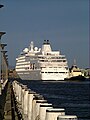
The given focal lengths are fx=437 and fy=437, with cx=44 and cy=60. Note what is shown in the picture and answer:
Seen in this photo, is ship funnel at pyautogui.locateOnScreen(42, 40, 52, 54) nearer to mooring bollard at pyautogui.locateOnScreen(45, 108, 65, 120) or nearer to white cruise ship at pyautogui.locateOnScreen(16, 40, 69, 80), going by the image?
white cruise ship at pyautogui.locateOnScreen(16, 40, 69, 80)

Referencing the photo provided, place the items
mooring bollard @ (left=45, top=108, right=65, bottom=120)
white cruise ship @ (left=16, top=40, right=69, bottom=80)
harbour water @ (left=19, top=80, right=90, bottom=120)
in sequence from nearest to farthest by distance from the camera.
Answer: mooring bollard @ (left=45, top=108, right=65, bottom=120)
harbour water @ (left=19, top=80, right=90, bottom=120)
white cruise ship @ (left=16, top=40, right=69, bottom=80)

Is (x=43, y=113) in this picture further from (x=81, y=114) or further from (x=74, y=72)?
(x=74, y=72)

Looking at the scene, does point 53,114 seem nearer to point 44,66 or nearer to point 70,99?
point 70,99

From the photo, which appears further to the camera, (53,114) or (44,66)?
(44,66)

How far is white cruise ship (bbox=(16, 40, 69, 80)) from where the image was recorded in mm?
108125

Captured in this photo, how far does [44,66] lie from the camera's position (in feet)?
359

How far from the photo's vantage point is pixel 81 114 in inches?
1179

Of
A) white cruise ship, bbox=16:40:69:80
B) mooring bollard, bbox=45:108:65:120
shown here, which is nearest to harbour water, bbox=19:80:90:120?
white cruise ship, bbox=16:40:69:80


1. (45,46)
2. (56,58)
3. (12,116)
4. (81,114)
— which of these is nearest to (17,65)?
(45,46)

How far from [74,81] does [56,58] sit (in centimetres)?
1993

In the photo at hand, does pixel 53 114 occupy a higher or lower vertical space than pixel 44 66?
higher

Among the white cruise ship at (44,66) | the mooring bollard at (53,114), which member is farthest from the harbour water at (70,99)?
the mooring bollard at (53,114)

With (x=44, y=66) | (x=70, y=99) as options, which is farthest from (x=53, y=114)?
(x=44, y=66)

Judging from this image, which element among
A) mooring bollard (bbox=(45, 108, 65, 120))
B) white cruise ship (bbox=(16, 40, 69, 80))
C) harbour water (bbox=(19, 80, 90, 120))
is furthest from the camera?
white cruise ship (bbox=(16, 40, 69, 80))
